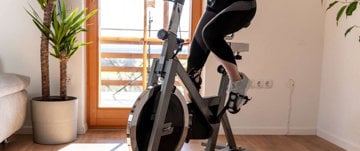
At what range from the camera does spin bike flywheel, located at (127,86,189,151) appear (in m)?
1.97

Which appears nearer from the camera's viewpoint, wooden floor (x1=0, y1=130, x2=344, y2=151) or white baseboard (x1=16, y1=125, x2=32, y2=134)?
wooden floor (x1=0, y1=130, x2=344, y2=151)

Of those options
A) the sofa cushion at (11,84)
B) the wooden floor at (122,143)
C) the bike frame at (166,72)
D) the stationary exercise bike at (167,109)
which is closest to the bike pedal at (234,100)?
the stationary exercise bike at (167,109)

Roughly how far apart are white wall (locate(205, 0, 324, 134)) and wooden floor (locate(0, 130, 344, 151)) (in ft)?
0.58

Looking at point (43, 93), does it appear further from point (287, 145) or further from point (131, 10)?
point (287, 145)

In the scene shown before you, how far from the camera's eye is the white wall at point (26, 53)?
313cm

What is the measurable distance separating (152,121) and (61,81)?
134 cm

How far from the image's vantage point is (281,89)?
3.54 meters

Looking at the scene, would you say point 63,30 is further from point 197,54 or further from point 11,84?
point 197,54

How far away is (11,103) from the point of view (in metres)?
2.64

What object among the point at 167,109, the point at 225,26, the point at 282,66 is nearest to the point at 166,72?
the point at 167,109

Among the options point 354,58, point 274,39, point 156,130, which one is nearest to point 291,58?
point 274,39

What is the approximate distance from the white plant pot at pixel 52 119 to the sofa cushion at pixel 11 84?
0.67ft

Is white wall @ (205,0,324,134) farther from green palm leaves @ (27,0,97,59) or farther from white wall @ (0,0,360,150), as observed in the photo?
green palm leaves @ (27,0,97,59)

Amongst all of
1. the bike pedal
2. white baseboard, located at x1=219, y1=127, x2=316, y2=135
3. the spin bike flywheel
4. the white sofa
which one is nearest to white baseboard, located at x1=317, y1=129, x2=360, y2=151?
white baseboard, located at x1=219, y1=127, x2=316, y2=135
